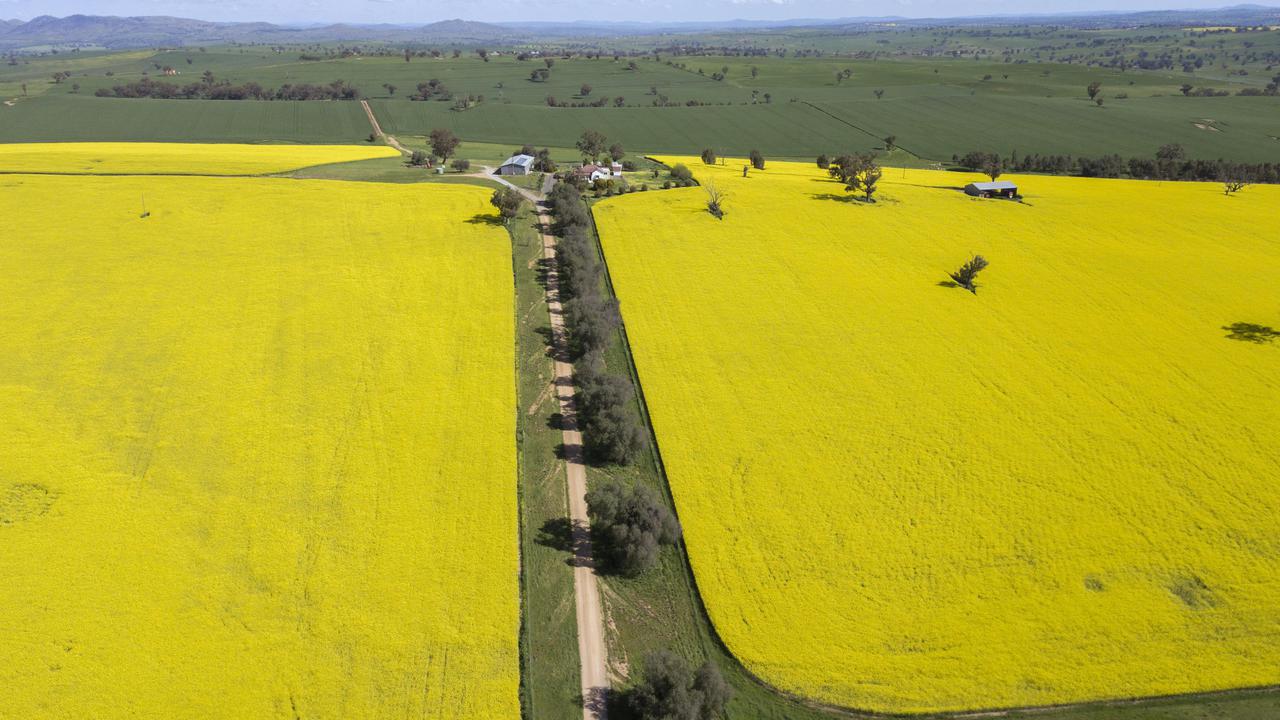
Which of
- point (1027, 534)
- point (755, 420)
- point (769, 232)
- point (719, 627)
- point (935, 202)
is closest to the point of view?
point (719, 627)

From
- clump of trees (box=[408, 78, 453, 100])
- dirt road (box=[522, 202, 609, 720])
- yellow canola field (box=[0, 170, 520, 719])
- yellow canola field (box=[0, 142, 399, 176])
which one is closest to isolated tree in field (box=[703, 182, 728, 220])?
yellow canola field (box=[0, 170, 520, 719])

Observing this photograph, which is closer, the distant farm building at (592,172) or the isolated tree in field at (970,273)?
the isolated tree in field at (970,273)

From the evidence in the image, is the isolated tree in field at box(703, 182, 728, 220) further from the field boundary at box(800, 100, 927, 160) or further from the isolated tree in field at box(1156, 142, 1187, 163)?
the isolated tree in field at box(1156, 142, 1187, 163)

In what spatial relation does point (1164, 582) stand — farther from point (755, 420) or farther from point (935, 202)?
point (935, 202)

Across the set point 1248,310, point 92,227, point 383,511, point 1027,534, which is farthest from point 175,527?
point 1248,310

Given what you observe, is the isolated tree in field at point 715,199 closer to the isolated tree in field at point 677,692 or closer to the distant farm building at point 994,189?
the distant farm building at point 994,189

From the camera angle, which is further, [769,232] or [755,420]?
[769,232]

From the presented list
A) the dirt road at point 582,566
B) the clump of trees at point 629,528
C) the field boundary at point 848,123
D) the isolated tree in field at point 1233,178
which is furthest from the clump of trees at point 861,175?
the clump of trees at point 629,528
